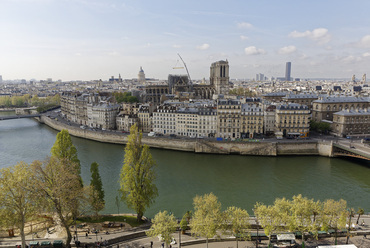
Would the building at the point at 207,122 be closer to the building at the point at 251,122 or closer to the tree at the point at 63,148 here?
the building at the point at 251,122

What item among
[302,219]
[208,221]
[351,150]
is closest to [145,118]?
[351,150]

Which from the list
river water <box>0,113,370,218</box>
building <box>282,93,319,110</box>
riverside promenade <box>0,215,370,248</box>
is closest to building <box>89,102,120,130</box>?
river water <box>0,113,370,218</box>

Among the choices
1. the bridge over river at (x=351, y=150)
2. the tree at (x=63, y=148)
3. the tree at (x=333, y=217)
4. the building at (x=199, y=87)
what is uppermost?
the building at (x=199, y=87)

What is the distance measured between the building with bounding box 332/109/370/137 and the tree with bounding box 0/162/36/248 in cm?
5270

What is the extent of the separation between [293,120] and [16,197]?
47623mm

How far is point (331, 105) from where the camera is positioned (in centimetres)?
5906

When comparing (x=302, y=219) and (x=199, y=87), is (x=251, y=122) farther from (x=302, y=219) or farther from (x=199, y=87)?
(x=199, y=87)

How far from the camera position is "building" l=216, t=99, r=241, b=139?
170 feet

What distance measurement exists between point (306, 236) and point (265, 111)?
38.1 m

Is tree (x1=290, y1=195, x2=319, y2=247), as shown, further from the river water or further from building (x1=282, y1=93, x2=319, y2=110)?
building (x1=282, y1=93, x2=319, y2=110)

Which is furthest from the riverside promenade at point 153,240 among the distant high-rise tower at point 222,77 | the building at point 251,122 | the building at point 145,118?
the distant high-rise tower at point 222,77

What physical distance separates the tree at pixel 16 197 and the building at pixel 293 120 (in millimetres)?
45598

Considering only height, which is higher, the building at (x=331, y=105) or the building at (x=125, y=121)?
the building at (x=331, y=105)

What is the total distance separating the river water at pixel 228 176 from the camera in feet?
94.2
